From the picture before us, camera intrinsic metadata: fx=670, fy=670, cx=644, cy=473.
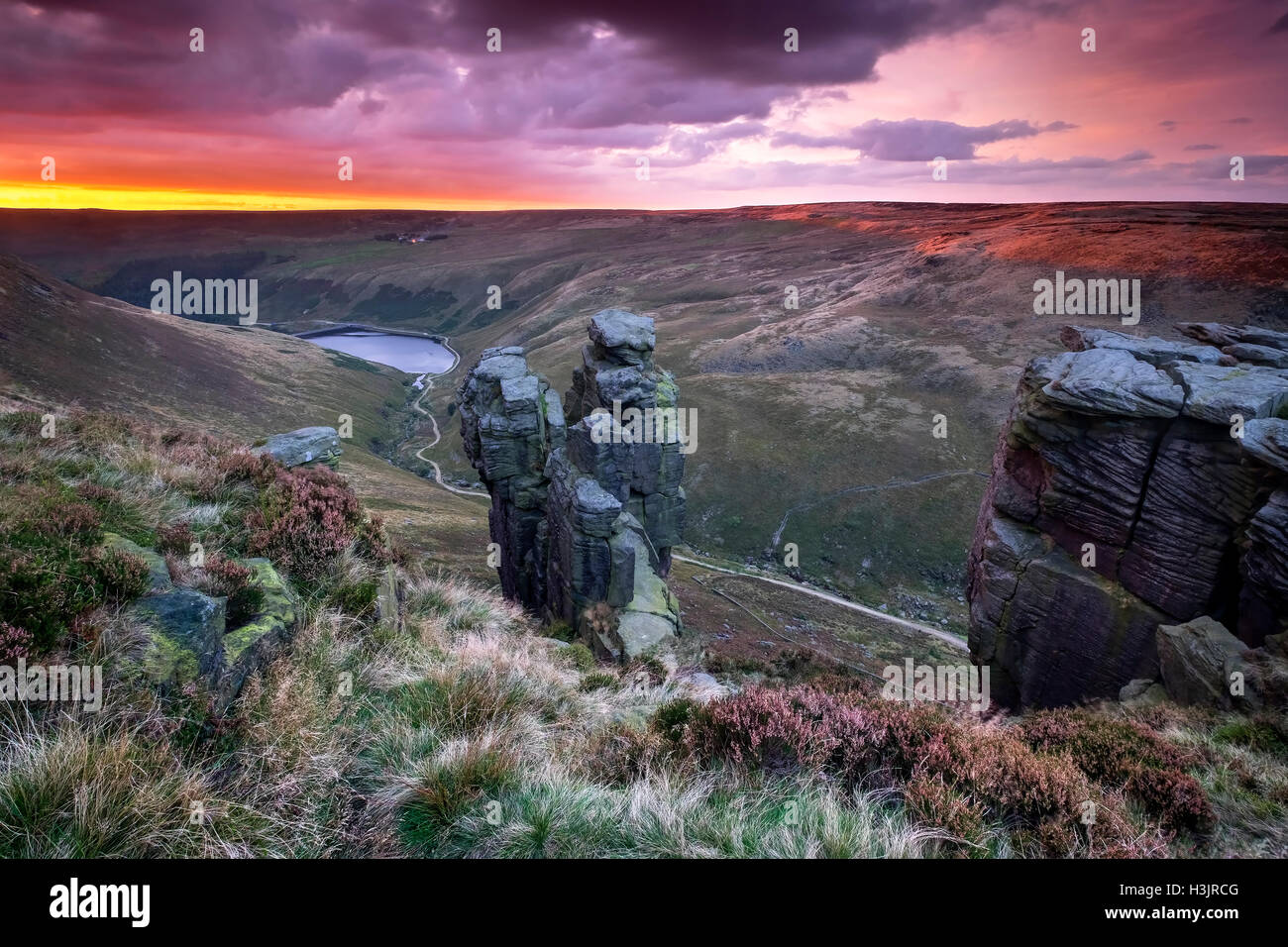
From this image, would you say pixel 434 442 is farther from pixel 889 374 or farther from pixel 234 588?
pixel 234 588

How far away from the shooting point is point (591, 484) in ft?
91.4

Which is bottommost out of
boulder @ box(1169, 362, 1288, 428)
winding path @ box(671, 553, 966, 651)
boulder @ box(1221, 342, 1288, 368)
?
winding path @ box(671, 553, 966, 651)

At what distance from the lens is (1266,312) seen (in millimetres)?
89062

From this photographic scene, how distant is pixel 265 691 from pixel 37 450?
318 inches

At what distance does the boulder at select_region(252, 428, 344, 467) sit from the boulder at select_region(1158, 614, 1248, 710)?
23.4 metres

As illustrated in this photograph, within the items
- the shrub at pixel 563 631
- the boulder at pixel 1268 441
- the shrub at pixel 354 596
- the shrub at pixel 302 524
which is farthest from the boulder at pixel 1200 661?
the shrub at pixel 563 631

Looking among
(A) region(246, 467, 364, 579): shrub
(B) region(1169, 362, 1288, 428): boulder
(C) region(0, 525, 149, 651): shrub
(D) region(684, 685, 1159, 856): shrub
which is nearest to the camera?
(C) region(0, 525, 149, 651): shrub

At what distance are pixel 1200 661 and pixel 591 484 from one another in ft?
65.2

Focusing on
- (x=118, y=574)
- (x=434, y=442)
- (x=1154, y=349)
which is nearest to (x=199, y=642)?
(x=118, y=574)

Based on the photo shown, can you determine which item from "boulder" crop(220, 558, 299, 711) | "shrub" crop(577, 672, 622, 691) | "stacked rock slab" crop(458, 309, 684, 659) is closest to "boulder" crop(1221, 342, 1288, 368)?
"stacked rock slab" crop(458, 309, 684, 659)

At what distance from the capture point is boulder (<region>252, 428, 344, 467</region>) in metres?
19.3

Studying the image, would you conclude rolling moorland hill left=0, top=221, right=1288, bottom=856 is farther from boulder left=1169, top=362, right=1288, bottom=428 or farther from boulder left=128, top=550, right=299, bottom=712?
boulder left=1169, top=362, right=1288, bottom=428
